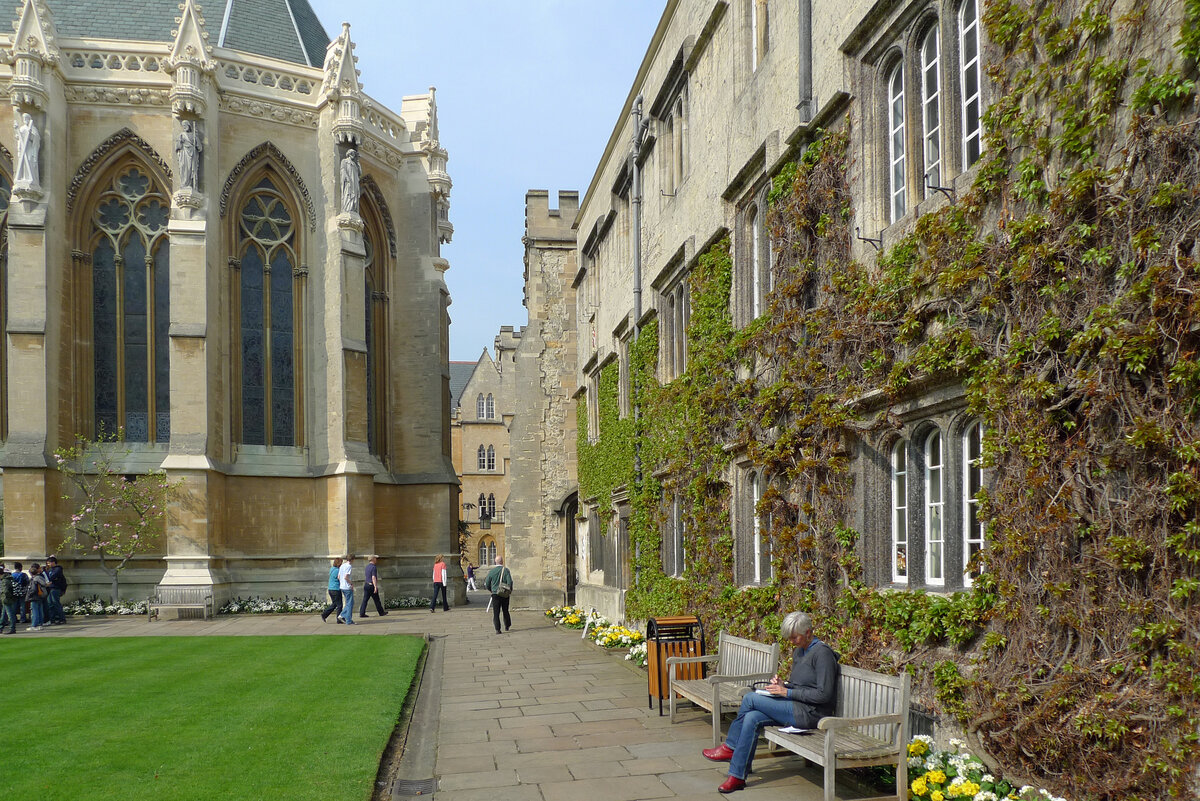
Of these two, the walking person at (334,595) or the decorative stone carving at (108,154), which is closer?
the walking person at (334,595)

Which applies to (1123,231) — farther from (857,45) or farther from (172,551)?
(172,551)

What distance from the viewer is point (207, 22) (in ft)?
102

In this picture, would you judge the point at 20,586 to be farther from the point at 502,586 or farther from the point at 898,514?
the point at 898,514

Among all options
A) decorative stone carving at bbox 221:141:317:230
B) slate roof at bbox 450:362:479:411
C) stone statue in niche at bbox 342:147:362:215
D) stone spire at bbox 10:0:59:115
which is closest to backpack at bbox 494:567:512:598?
stone statue in niche at bbox 342:147:362:215

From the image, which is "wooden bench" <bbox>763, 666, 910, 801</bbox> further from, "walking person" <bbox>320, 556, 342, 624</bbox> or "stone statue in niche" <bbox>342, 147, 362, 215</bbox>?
"stone statue in niche" <bbox>342, 147, 362, 215</bbox>

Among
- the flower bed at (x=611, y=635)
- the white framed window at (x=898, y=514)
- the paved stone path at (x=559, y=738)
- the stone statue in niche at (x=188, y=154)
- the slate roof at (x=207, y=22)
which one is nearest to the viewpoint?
the paved stone path at (x=559, y=738)

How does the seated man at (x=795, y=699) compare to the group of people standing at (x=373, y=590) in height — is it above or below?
above

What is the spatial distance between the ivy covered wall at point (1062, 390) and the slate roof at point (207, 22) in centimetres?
2753

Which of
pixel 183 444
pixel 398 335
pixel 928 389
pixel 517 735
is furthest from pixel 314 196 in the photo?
pixel 928 389

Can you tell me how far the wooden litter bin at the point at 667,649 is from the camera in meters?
9.66

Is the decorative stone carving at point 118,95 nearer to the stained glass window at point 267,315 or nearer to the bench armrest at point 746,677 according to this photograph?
the stained glass window at point 267,315

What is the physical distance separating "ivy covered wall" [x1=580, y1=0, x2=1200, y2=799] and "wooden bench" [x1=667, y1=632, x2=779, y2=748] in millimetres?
649

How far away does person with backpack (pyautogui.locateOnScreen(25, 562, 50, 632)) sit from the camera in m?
21.9

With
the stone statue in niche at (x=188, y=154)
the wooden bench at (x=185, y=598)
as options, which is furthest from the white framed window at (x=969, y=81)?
the stone statue in niche at (x=188, y=154)
